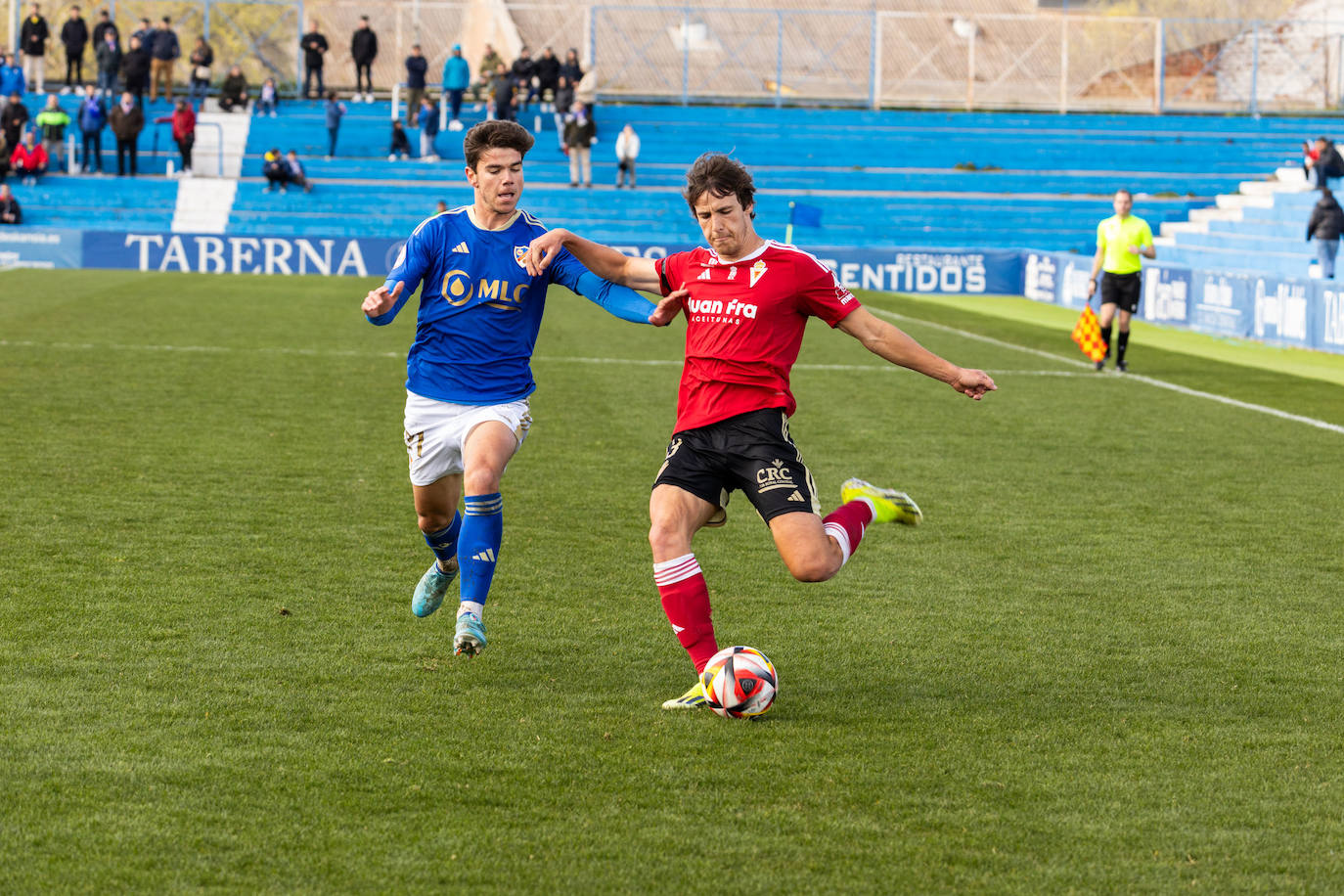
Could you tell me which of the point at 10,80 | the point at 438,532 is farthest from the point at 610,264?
the point at 10,80

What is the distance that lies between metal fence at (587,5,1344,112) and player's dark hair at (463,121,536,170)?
36948mm

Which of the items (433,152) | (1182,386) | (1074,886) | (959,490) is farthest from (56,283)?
(1074,886)

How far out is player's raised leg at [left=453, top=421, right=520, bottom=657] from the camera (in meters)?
5.89

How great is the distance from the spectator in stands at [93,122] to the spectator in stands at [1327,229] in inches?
1033

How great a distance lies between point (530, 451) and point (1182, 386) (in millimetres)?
7840

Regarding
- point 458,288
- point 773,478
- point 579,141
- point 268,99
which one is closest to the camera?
point 773,478

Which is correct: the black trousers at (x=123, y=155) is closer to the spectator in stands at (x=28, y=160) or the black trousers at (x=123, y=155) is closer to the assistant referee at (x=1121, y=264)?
the spectator in stands at (x=28, y=160)

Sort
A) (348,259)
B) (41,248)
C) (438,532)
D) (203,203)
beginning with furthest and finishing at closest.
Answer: (203,203) < (348,259) < (41,248) < (438,532)

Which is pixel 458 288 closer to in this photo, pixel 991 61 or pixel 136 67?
pixel 136 67

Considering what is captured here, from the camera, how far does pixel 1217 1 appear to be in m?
50.7

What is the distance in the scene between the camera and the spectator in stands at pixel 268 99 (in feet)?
134

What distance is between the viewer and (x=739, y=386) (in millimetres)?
5570

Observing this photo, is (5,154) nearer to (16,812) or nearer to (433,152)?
(433,152)

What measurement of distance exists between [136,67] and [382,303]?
34.1 m
